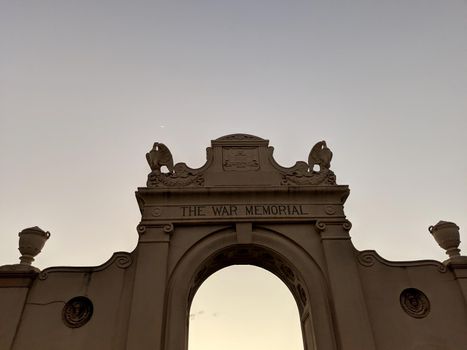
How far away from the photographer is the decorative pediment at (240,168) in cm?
1173

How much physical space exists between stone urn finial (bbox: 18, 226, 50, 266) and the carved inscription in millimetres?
4347

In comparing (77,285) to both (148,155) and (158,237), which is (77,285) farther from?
(148,155)

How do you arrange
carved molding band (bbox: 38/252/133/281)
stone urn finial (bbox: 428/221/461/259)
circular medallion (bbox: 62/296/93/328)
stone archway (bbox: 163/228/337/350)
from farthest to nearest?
1. stone urn finial (bbox: 428/221/461/259)
2. carved molding band (bbox: 38/252/133/281)
3. circular medallion (bbox: 62/296/93/328)
4. stone archway (bbox: 163/228/337/350)

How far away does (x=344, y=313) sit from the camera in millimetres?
9414

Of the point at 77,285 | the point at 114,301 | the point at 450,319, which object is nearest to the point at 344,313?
the point at 450,319

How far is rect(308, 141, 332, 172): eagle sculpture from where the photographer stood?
12211 mm

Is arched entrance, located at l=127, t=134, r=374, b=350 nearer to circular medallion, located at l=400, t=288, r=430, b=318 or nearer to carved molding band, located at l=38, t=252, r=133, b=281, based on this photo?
carved molding band, located at l=38, t=252, r=133, b=281

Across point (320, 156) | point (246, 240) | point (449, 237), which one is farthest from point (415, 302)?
point (320, 156)

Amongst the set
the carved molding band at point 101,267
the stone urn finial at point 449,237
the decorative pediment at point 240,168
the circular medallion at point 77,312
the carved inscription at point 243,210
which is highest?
the decorative pediment at point 240,168

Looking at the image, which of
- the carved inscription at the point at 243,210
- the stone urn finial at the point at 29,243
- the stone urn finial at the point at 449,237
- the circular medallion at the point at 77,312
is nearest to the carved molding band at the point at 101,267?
the stone urn finial at the point at 29,243

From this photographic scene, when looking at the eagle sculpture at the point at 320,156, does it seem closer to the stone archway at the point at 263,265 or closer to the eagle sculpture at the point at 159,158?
the stone archway at the point at 263,265

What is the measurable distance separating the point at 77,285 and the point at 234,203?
16.9 feet

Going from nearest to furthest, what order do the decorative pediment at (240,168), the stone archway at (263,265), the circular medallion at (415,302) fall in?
1. the stone archway at (263,265)
2. the circular medallion at (415,302)
3. the decorative pediment at (240,168)

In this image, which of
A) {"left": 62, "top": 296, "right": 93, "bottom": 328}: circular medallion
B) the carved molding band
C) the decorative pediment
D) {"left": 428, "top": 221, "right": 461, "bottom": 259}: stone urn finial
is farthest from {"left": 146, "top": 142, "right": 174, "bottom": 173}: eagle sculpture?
{"left": 428, "top": 221, "right": 461, "bottom": 259}: stone urn finial
